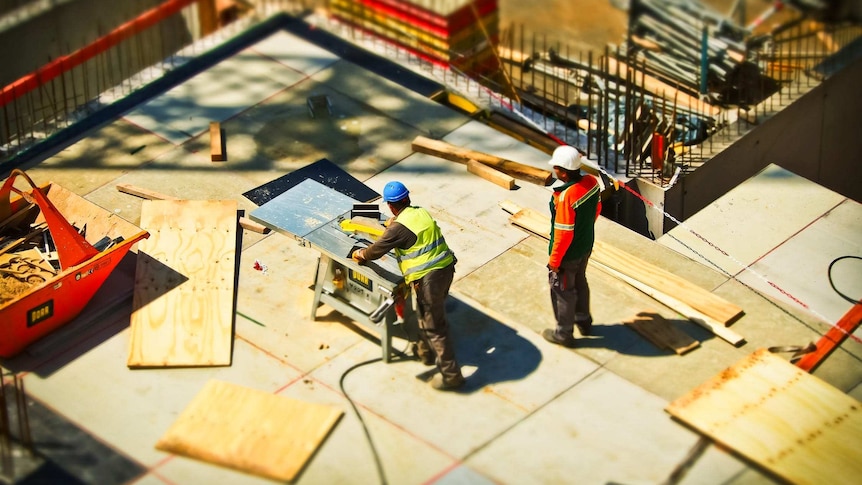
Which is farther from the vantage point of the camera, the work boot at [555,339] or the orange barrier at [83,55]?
the orange barrier at [83,55]

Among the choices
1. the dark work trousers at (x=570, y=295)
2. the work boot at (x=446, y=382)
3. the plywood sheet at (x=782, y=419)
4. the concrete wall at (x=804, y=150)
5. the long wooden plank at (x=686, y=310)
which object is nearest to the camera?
the plywood sheet at (x=782, y=419)

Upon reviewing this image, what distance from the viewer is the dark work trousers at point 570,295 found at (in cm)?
1141

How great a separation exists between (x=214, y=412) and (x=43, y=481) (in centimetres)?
158

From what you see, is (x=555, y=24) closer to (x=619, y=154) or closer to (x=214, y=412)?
(x=619, y=154)

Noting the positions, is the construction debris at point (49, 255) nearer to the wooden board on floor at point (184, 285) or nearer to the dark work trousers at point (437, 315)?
the wooden board on floor at point (184, 285)

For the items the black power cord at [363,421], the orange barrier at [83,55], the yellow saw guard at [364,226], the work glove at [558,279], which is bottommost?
the black power cord at [363,421]

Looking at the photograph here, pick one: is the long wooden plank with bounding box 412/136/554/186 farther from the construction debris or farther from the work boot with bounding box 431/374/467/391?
the construction debris

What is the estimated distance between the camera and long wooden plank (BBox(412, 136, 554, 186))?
1469 cm

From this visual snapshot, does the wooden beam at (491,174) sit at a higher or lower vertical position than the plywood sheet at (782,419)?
higher

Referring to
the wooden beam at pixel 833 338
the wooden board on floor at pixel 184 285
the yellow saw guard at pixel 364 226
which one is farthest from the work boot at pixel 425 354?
the wooden beam at pixel 833 338

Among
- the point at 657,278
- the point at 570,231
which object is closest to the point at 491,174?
the point at 657,278

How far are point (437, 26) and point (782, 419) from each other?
30.0 feet

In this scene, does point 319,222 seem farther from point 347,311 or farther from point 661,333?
point 661,333

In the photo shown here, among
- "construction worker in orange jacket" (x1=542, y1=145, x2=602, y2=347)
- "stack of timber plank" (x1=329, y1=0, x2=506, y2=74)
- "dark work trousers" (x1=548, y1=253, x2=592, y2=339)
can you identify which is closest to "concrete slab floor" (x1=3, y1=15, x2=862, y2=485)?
"dark work trousers" (x1=548, y1=253, x2=592, y2=339)
